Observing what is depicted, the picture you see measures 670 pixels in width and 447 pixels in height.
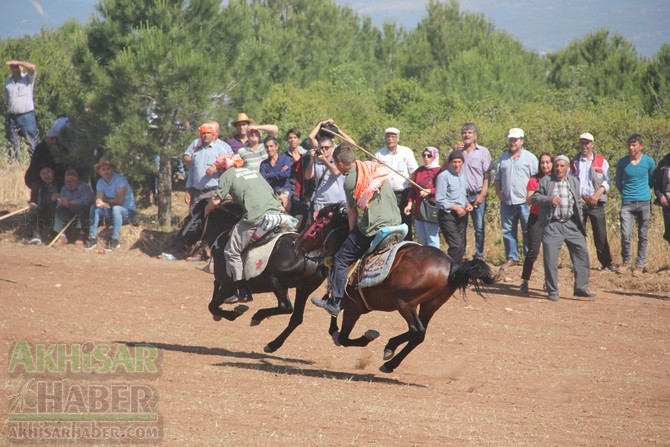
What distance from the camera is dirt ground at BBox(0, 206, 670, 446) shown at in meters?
8.21

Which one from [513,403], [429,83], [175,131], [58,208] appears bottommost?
[513,403]

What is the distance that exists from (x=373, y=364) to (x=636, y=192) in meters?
7.12

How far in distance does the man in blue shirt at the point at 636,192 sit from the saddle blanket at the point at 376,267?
7564 millimetres

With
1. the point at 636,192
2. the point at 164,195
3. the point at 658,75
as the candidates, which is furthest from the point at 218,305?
the point at 658,75

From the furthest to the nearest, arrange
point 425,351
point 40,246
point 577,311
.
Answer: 1. point 40,246
2. point 577,311
3. point 425,351

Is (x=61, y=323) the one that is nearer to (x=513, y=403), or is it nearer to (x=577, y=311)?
(x=513, y=403)

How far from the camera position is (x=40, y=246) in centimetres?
1945

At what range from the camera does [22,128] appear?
21906mm

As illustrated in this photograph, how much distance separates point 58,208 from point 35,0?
Answer: 18.0 metres

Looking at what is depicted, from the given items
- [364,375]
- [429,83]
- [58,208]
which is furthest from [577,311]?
[429,83]

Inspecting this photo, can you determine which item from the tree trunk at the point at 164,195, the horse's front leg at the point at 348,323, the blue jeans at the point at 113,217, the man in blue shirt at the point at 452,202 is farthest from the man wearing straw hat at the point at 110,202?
the horse's front leg at the point at 348,323

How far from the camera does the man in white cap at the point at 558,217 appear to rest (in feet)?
49.9

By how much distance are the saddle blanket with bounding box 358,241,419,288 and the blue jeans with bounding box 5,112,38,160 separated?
13.4m

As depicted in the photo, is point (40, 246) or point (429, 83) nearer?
point (40, 246)
